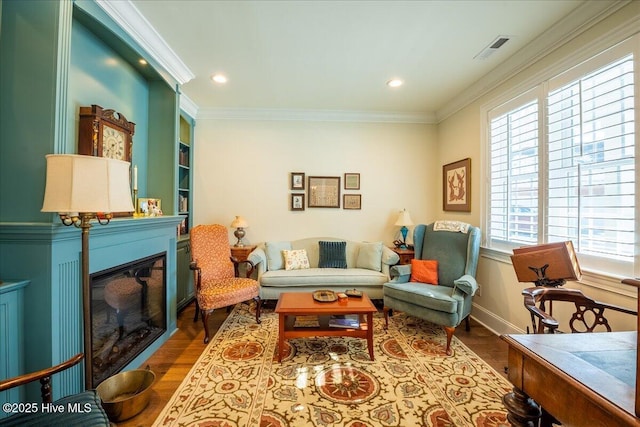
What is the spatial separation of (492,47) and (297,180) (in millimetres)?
2797

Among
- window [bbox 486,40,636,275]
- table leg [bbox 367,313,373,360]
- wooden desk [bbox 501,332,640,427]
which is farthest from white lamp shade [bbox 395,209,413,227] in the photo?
wooden desk [bbox 501,332,640,427]

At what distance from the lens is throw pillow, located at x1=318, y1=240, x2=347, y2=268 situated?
3.85 m

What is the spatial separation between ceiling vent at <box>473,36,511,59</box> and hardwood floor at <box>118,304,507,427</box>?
9.27ft

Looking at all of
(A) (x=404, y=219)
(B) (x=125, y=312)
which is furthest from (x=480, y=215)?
(B) (x=125, y=312)

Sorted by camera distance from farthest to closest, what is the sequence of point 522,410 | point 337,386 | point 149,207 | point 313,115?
point 313,115, point 149,207, point 337,386, point 522,410

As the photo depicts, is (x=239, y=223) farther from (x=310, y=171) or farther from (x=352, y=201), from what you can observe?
(x=352, y=201)

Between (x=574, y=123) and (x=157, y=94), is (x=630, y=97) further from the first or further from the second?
(x=157, y=94)

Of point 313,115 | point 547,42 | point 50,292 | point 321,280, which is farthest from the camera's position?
point 313,115

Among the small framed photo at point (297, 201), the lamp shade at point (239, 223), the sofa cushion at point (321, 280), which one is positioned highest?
the small framed photo at point (297, 201)

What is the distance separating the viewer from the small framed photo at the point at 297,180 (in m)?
4.21

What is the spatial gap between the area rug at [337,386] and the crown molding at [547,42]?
9.09 feet

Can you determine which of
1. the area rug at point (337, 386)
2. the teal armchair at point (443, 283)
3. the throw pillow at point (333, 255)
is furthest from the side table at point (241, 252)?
the teal armchair at point (443, 283)

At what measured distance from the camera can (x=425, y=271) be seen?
126 inches

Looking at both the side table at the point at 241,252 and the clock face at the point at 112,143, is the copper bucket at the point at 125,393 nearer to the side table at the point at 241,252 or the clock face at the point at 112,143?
the clock face at the point at 112,143
